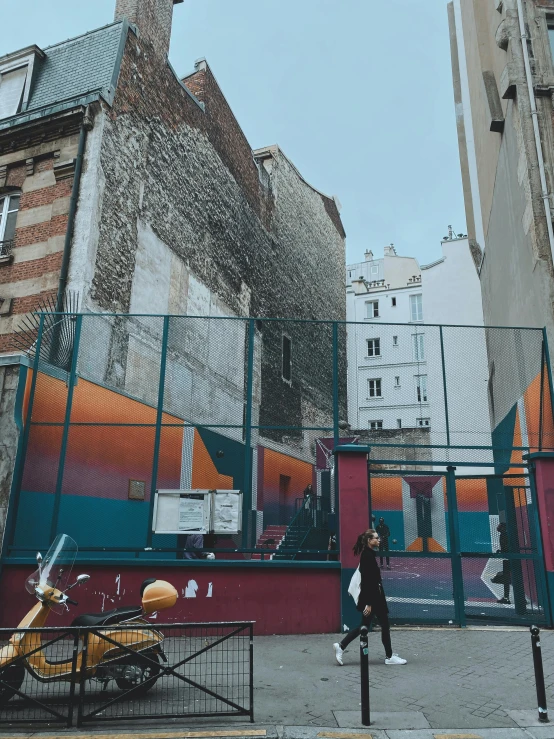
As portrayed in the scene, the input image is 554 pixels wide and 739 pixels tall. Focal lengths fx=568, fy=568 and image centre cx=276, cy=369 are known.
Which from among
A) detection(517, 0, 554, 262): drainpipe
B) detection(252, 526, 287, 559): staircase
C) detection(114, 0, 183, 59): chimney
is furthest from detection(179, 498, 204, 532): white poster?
detection(114, 0, 183, 59): chimney

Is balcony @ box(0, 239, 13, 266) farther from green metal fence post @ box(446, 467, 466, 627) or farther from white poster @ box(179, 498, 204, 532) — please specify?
green metal fence post @ box(446, 467, 466, 627)

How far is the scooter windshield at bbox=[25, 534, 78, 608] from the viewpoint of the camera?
543 cm

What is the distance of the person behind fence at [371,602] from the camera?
6.61 m

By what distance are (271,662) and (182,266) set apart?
11.6 m

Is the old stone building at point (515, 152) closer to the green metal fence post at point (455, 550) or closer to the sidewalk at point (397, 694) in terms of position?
the green metal fence post at point (455, 550)

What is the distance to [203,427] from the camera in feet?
36.4

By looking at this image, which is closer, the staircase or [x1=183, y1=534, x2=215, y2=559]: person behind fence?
[x1=183, y1=534, x2=215, y2=559]: person behind fence

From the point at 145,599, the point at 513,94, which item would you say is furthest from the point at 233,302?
the point at 145,599

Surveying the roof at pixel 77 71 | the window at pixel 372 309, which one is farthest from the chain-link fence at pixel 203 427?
the window at pixel 372 309

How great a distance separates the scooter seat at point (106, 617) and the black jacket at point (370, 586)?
8.58ft

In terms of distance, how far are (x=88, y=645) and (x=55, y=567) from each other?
0.83 metres

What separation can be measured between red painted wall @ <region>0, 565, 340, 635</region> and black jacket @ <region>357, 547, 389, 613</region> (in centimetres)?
202

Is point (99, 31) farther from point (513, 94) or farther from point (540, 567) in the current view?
point (540, 567)

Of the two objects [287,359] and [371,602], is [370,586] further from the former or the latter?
[287,359]
